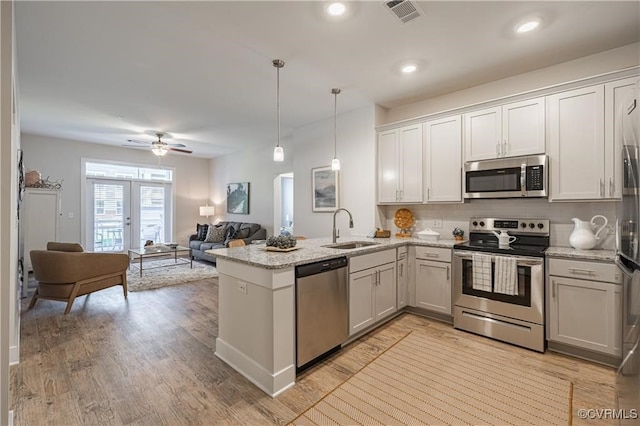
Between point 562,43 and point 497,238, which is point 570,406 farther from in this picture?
point 562,43

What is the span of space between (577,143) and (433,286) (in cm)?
197

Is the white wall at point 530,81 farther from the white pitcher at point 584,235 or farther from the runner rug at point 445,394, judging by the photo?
the runner rug at point 445,394

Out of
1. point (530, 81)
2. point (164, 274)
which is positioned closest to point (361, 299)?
point (530, 81)

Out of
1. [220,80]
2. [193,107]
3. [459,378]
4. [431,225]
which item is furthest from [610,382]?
[193,107]

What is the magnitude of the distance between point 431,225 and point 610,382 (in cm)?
218

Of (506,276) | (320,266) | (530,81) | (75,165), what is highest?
(530,81)

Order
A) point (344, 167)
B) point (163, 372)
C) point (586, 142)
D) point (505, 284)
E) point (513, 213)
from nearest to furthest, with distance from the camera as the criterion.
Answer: point (163, 372) → point (586, 142) → point (505, 284) → point (513, 213) → point (344, 167)

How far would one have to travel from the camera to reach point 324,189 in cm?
474

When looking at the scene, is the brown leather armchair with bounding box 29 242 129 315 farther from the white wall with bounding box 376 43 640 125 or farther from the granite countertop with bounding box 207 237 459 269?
the white wall with bounding box 376 43 640 125

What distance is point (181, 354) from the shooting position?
2.62m

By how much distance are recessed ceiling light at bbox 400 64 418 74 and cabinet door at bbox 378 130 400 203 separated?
34.4 inches

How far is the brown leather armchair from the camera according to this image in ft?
11.5

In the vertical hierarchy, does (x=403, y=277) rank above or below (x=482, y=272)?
below

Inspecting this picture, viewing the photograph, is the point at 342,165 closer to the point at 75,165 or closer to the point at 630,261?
the point at 630,261
